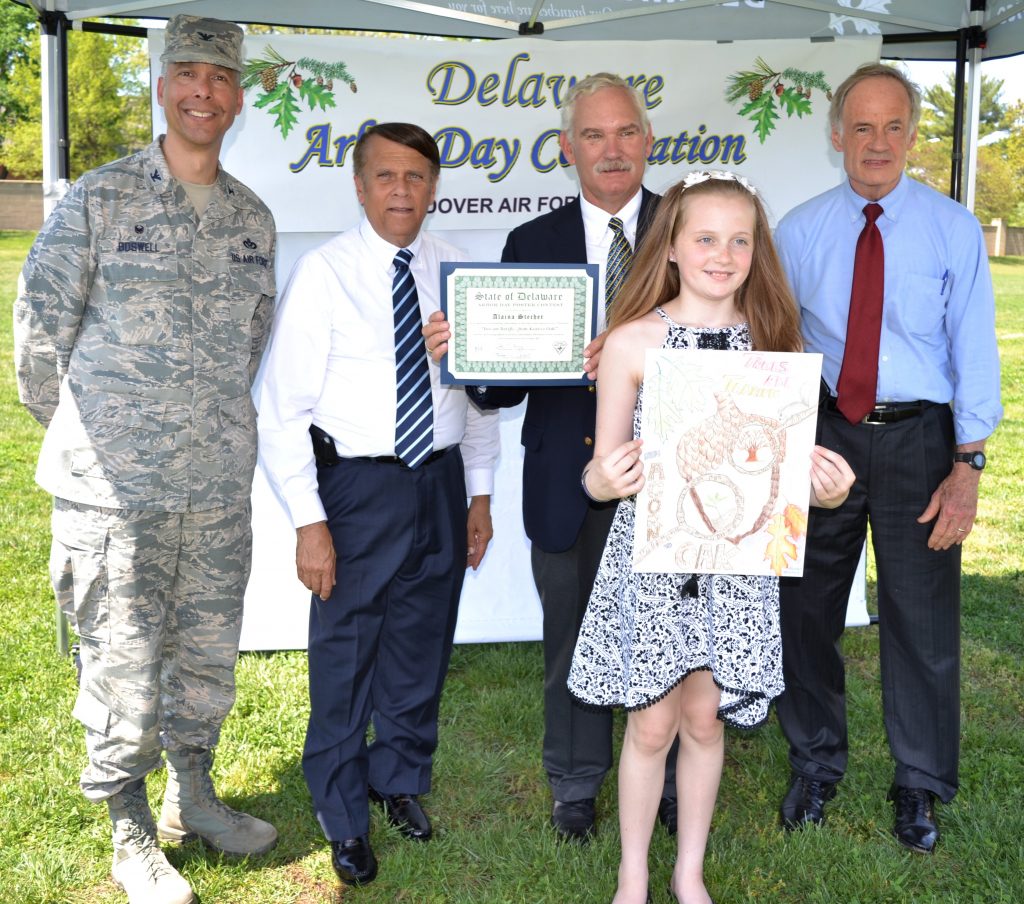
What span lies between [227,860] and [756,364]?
86.3 inches

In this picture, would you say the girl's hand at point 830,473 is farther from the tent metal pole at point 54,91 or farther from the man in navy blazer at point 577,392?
the tent metal pole at point 54,91

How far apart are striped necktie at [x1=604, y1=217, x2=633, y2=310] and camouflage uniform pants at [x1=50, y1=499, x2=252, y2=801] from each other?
1.24 metres

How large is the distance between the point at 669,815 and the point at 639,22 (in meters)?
3.60

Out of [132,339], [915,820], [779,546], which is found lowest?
[915,820]

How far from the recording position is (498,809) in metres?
3.61

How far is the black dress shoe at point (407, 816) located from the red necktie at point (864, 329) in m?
1.86

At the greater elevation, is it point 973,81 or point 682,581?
point 973,81

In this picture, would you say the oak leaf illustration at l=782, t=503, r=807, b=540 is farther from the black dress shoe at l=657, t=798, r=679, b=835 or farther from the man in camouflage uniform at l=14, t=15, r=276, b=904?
the man in camouflage uniform at l=14, t=15, r=276, b=904

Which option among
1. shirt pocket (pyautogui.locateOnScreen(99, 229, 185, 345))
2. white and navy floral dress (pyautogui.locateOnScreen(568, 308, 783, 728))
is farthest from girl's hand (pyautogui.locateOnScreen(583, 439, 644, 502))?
shirt pocket (pyautogui.locateOnScreen(99, 229, 185, 345))

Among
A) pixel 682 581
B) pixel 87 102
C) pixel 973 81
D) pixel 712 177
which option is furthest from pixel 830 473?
pixel 87 102

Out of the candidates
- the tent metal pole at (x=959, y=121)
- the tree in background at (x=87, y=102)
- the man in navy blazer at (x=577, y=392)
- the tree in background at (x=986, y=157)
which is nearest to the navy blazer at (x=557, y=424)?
the man in navy blazer at (x=577, y=392)

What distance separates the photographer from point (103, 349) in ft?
9.09

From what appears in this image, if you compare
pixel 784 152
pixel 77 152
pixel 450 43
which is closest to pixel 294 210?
pixel 450 43

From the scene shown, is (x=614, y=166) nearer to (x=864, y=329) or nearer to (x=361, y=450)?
(x=864, y=329)
